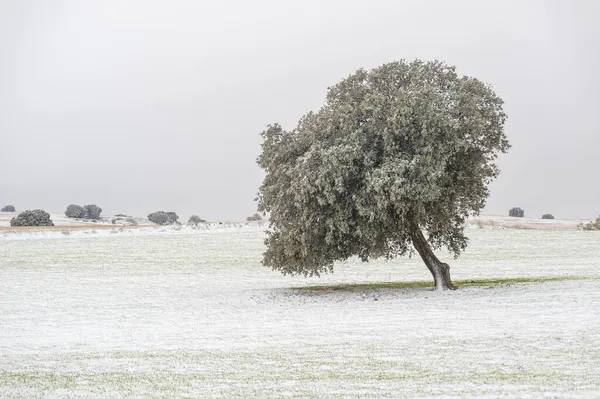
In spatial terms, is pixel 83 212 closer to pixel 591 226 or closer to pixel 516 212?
pixel 516 212

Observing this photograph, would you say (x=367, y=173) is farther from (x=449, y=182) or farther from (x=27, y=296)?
(x=27, y=296)

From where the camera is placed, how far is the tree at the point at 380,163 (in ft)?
98.2

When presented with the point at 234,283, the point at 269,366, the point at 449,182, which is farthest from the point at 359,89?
the point at 269,366

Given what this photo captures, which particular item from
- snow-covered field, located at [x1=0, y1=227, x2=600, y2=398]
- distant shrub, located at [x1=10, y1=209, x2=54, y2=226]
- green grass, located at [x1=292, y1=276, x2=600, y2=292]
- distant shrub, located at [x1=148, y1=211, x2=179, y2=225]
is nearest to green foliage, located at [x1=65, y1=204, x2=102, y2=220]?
distant shrub, located at [x1=148, y1=211, x2=179, y2=225]

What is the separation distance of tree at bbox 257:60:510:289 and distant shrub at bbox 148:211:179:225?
119 meters

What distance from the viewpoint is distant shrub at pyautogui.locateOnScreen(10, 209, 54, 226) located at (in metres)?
100

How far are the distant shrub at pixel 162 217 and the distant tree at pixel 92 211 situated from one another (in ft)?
34.0

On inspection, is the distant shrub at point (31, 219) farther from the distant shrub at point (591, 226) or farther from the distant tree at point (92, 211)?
the distant shrub at point (591, 226)

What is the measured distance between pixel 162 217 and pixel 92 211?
1449cm

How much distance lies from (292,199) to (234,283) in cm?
1146

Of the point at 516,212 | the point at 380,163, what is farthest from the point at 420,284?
the point at 516,212

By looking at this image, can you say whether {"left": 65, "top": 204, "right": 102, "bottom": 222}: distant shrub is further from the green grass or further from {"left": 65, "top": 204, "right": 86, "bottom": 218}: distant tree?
the green grass

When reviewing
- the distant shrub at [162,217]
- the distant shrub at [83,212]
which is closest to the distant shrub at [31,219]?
the distant shrub at [83,212]

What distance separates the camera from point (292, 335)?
2183 cm
